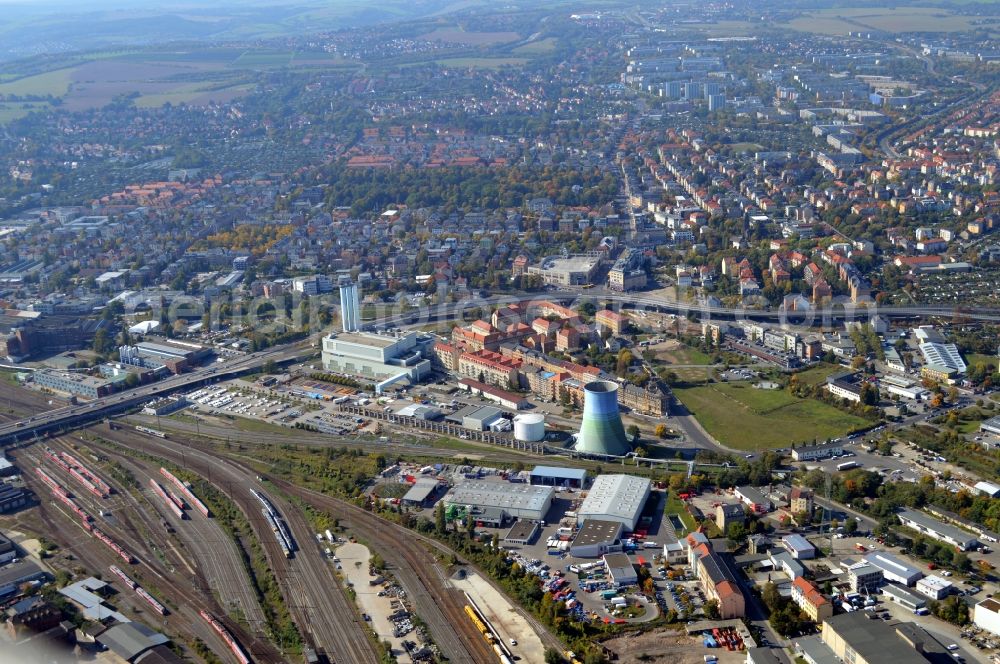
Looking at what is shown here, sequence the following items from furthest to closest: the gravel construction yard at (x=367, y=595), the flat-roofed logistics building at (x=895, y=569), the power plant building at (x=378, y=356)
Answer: the power plant building at (x=378, y=356) → the flat-roofed logistics building at (x=895, y=569) → the gravel construction yard at (x=367, y=595)

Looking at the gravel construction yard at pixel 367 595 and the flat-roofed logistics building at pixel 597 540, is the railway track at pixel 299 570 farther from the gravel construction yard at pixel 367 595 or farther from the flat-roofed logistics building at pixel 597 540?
the flat-roofed logistics building at pixel 597 540

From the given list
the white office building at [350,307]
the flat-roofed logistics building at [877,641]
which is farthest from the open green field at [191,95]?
the flat-roofed logistics building at [877,641]

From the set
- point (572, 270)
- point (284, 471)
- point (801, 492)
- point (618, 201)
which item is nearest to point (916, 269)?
point (572, 270)

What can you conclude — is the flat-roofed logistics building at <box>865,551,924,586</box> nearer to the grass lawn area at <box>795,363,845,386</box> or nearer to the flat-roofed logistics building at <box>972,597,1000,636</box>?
the flat-roofed logistics building at <box>972,597,1000,636</box>

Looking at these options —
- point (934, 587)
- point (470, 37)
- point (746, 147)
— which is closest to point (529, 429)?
point (934, 587)

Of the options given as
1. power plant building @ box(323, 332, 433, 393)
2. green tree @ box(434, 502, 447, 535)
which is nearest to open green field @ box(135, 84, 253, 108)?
power plant building @ box(323, 332, 433, 393)
